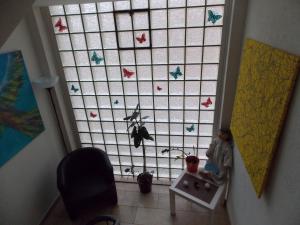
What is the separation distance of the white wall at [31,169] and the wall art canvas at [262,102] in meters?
2.23

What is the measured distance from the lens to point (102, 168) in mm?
2572

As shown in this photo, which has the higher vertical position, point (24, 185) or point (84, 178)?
point (24, 185)

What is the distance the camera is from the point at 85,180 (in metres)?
2.58

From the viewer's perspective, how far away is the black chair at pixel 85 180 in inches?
92.8

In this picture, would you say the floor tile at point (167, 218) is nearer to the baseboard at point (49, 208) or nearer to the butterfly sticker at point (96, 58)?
the baseboard at point (49, 208)

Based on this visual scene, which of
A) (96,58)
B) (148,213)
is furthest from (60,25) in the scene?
(148,213)

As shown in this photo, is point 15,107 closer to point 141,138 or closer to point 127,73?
point 127,73

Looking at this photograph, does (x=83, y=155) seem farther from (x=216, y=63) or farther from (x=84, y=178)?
(x=216, y=63)

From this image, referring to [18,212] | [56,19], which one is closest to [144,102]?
[56,19]

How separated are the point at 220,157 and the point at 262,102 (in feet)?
3.71

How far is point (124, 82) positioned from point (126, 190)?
1.55 meters

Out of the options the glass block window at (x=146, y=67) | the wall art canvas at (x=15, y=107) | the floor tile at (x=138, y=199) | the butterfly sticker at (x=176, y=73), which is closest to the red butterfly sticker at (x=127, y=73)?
the glass block window at (x=146, y=67)

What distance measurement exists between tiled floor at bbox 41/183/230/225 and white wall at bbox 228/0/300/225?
926 mm

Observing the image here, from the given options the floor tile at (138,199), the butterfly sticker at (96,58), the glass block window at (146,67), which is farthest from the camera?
the floor tile at (138,199)
